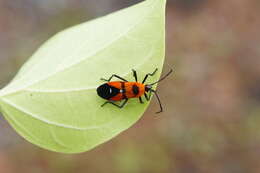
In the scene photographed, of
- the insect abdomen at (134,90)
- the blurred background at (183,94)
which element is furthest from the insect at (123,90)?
the blurred background at (183,94)

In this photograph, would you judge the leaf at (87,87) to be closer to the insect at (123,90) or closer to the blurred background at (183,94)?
the insect at (123,90)

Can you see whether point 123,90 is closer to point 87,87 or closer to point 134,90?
point 134,90

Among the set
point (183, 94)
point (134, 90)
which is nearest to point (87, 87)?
point (134, 90)

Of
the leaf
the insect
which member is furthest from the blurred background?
the leaf

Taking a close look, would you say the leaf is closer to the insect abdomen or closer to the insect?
the insect

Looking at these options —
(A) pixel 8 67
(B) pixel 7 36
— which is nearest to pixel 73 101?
(A) pixel 8 67

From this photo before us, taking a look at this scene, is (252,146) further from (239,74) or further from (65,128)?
(65,128)
